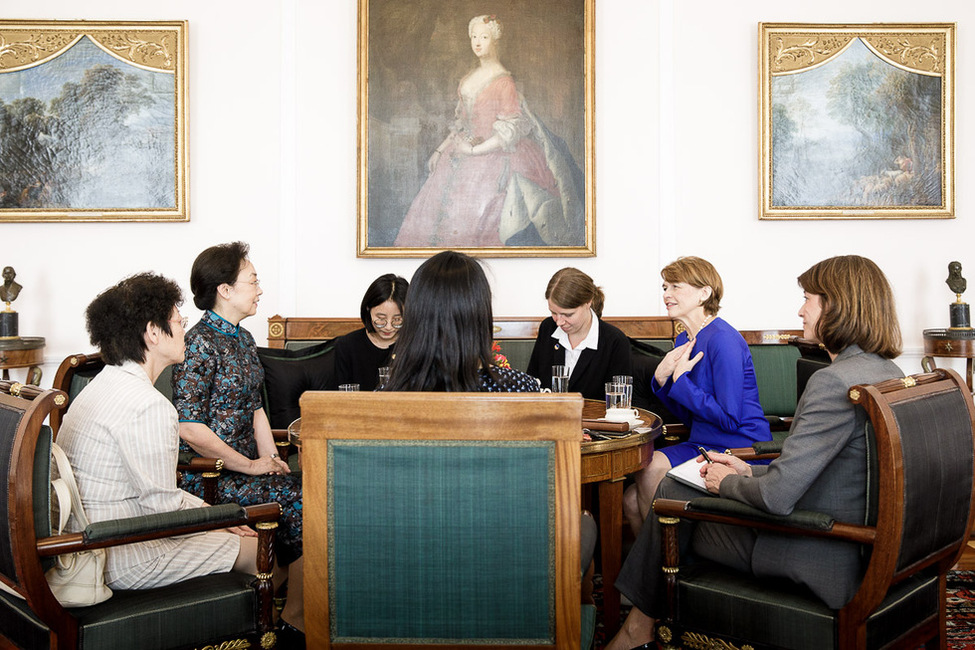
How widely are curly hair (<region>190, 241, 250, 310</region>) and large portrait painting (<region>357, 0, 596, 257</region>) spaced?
6.89 feet

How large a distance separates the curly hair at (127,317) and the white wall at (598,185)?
10.1 ft

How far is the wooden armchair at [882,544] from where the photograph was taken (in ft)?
7.00

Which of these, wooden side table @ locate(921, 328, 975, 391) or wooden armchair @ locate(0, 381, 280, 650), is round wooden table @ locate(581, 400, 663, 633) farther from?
wooden side table @ locate(921, 328, 975, 391)

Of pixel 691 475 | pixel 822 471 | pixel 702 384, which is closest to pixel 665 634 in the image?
pixel 691 475

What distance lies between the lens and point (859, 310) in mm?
2428

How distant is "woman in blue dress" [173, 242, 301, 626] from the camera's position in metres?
3.29

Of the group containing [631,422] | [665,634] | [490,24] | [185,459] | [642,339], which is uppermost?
[490,24]

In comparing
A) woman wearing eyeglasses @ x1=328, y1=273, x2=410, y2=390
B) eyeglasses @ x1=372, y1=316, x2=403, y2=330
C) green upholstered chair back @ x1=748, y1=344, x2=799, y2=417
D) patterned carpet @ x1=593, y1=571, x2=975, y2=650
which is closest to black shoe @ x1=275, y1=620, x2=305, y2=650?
patterned carpet @ x1=593, y1=571, x2=975, y2=650

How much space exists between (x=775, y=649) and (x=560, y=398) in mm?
1118

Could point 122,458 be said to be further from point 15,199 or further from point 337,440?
point 15,199

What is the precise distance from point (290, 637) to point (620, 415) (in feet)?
5.24

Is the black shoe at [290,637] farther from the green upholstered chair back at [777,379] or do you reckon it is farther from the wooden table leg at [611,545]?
the green upholstered chair back at [777,379]

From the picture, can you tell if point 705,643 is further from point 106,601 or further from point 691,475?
point 106,601

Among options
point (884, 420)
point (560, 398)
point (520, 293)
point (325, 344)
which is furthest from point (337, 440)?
point (520, 293)
